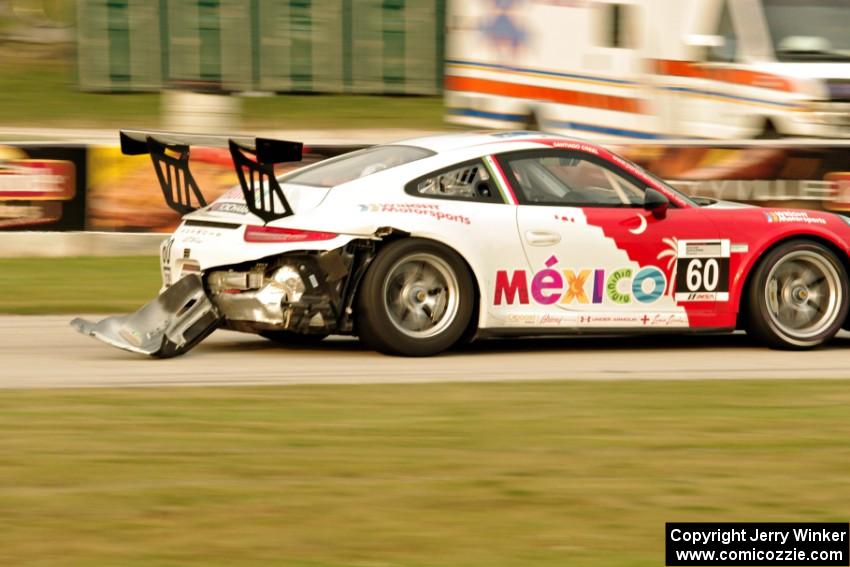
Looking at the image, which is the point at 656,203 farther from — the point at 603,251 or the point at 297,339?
the point at 297,339

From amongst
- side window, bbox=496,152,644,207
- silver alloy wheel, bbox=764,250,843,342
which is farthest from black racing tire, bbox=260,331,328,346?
silver alloy wheel, bbox=764,250,843,342

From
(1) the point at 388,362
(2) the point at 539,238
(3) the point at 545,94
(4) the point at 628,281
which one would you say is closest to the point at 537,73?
(3) the point at 545,94

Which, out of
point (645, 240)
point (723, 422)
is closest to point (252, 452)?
point (723, 422)

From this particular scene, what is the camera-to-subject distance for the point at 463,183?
962cm

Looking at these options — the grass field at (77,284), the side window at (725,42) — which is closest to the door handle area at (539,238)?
the grass field at (77,284)

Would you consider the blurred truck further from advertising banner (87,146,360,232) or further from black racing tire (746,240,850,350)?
black racing tire (746,240,850,350)

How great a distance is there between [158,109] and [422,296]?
77.1 ft

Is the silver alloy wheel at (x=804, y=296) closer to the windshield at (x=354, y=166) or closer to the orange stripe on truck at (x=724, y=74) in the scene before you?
the windshield at (x=354, y=166)

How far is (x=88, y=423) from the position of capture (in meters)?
7.24

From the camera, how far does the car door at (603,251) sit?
9.56 meters

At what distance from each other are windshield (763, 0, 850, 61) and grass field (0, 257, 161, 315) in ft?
25.3

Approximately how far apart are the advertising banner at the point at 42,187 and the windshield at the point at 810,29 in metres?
8.02

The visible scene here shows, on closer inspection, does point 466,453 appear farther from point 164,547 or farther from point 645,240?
point 645,240

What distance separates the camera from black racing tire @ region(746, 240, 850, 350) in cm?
991
